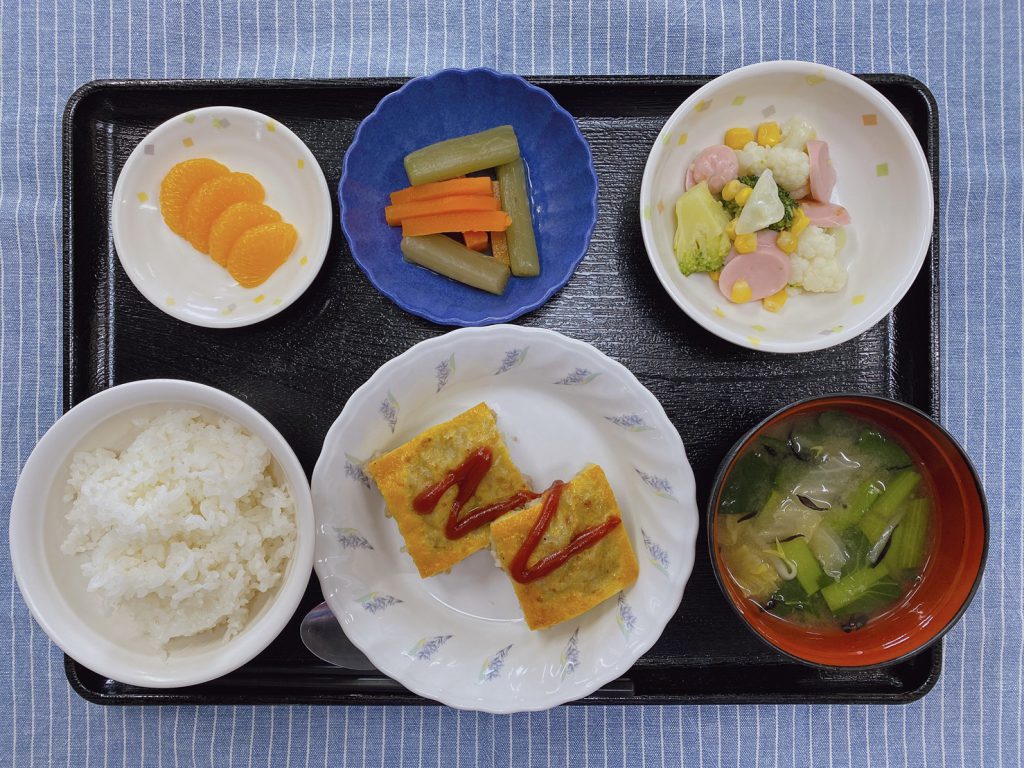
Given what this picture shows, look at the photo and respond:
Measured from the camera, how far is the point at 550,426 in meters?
2.06

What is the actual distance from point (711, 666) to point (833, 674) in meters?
0.37

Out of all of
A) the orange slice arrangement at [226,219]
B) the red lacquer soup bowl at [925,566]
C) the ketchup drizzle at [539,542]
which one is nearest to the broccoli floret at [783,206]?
the red lacquer soup bowl at [925,566]

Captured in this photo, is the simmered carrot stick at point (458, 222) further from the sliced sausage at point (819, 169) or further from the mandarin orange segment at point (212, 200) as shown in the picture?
the sliced sausage at point (819, 169)

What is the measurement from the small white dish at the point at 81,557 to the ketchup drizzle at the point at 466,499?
0.33 metres

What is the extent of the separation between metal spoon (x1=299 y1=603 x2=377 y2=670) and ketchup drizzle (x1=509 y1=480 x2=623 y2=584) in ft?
1.73

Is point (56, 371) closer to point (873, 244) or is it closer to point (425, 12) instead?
point (425, 12)

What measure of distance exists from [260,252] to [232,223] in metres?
0.12

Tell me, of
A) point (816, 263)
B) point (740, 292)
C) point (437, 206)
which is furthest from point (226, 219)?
point (816, 263)

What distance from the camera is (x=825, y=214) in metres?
2.03

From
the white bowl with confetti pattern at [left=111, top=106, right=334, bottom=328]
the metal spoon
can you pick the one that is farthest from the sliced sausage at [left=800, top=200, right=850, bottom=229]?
the metal spoon

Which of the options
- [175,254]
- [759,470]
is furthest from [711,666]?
[175,254]

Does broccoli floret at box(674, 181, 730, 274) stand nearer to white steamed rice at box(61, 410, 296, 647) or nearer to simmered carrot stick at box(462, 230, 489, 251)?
simmered carrot stick at box(462, 230, 489, 251)

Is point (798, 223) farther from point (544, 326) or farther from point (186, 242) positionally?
point (186, 242)

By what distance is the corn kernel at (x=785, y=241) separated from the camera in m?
1.98
